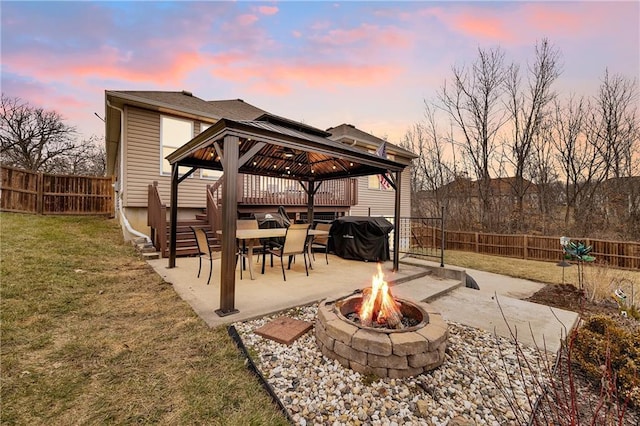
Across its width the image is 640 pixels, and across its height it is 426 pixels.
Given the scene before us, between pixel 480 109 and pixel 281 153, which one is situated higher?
pixel 480 109

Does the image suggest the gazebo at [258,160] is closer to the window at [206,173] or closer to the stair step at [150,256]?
the stair step at [150,256]

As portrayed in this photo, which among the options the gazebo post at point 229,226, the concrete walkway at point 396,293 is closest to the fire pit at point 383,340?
the concrete walkway at point 396,293

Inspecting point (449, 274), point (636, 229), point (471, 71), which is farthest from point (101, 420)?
point (471, 71)

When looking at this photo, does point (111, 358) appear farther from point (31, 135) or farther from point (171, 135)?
point (31, 135)

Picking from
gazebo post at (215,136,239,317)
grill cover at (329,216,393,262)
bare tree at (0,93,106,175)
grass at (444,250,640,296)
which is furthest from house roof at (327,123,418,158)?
bare tree at (0,93,106,175)

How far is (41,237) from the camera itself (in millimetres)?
6793

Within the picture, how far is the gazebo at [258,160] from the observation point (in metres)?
3.37

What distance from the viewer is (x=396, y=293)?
181 inches

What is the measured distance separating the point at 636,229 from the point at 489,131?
24.5 ft

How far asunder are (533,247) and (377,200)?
277 inches

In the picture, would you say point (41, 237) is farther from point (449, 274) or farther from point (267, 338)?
point (449, 274)

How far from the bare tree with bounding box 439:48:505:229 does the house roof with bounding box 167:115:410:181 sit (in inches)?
436

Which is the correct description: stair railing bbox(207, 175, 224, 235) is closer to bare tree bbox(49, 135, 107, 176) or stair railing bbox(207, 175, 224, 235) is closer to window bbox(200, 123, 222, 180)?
window bbox(200, 123, 222, 180)

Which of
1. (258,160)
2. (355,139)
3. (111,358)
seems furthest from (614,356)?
(355,139)
